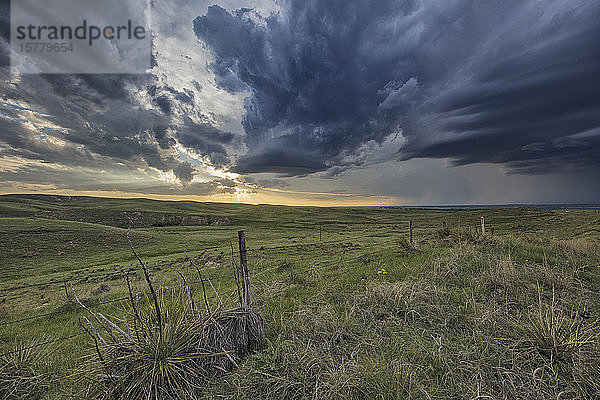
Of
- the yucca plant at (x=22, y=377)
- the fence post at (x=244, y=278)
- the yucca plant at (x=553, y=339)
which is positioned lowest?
the yucca plant at (x=22, y=377)

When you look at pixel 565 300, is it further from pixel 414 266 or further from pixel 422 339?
pixel 422 339

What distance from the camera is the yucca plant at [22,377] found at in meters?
4.02

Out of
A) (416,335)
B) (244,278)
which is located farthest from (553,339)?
(244,278)

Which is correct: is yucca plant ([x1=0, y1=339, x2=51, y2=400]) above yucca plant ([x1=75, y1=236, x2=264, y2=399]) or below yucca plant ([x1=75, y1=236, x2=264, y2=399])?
below

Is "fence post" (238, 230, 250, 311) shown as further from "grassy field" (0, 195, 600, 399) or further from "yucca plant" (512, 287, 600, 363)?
"yucca plant" (512, 287, 600, 363)

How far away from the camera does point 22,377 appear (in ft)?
13.2

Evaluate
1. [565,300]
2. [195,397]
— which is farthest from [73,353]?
[565,300]

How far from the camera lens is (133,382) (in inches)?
136

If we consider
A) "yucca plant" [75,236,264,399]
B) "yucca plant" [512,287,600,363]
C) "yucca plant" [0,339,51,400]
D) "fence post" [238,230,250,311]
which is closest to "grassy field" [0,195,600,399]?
"yucca plant" [512,287,600,363]

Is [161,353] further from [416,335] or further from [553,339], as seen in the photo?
[553,339]

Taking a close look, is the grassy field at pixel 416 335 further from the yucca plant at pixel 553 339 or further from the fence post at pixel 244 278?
the fence post at pixel 244 278

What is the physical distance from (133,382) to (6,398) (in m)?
2.32

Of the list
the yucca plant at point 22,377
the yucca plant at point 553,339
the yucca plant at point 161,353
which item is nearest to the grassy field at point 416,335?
the yucca plant at point 553,339

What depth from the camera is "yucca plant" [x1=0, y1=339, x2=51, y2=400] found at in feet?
13.2
